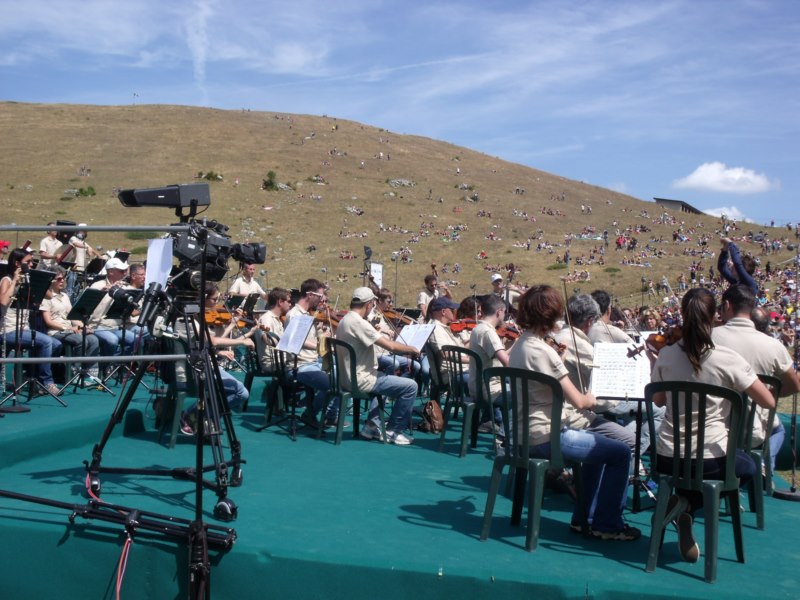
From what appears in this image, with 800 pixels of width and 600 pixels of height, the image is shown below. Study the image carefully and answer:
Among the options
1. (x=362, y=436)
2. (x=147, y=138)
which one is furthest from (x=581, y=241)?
(x=362, y=436)

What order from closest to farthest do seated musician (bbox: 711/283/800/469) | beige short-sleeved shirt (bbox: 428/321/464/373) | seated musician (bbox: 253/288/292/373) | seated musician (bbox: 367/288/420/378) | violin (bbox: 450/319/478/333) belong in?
seated musician (bbox: 711/283/800/469) → seated musician (bbox: 253/288/292/373) → beige short-sleeved shirt (bbox: 428/321/464/373) → violin (bbox: 450/319/478/333) → seated musician (bbox: 367/288/420/378)

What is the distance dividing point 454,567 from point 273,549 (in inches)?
36.1

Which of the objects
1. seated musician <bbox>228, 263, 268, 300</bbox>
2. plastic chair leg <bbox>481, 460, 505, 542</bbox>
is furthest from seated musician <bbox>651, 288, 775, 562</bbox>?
seated musician <bbox>228, 263, 268, 300</bbox>

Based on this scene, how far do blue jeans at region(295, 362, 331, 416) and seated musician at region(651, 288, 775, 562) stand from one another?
4.08m

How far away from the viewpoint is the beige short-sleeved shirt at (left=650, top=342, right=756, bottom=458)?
4.37 meters

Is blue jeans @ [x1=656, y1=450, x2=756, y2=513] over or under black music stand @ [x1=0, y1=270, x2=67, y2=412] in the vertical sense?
under

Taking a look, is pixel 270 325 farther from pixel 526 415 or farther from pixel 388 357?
pixel 526 415

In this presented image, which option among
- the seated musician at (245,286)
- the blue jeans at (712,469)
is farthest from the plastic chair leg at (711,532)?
the seated musician at (245,286)

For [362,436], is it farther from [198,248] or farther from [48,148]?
[48,148]

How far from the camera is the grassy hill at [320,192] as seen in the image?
60062 millimetres

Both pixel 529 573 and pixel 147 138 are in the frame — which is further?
pixel 147 138

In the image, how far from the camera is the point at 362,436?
797cm

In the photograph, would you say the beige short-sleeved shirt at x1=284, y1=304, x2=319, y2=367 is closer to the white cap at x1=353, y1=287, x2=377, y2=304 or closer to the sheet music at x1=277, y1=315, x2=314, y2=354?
the sheet music at x1=277, y1=315, x2=314, y2=354

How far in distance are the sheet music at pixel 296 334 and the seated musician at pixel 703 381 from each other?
12.3 ft
